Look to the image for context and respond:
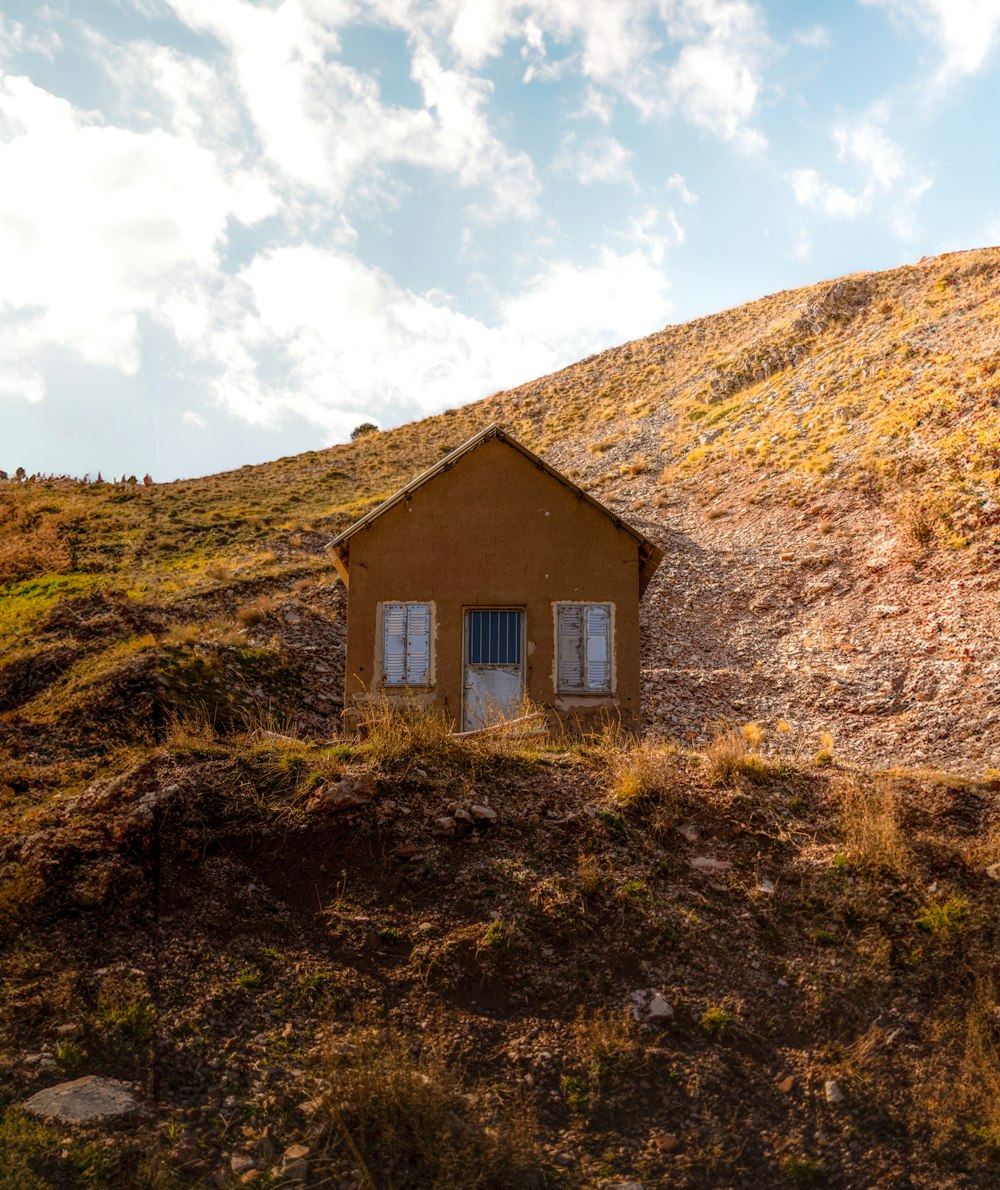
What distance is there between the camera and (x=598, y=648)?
54.3 ft

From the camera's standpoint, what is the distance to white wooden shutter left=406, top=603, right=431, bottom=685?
1655cm

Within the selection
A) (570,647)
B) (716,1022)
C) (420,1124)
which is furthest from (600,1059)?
(570,647)

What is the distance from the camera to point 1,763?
44.6ft

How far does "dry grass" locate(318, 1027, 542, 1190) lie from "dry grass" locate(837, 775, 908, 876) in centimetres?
480

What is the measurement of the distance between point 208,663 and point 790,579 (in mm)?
16649

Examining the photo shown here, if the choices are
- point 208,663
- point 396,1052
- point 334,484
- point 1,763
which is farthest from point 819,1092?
point 334,484

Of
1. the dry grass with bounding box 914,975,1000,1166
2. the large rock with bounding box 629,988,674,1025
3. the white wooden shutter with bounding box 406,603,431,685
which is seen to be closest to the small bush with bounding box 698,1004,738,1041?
the large rock with bounding box 629,988,674,1025

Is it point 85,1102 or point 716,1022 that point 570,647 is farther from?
point 85,1102

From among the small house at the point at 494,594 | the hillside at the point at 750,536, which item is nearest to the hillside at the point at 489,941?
the hillside at the point at 750,536

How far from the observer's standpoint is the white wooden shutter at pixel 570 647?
16.5 meters

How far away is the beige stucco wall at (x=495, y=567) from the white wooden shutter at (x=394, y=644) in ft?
0.43

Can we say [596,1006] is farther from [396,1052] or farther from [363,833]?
[363,833]

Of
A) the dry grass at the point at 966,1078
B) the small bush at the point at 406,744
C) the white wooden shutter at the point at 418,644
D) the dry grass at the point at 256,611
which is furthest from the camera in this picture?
the dry grass at the point at 256,611

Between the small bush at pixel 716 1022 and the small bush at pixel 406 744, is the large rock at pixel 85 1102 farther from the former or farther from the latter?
the small bush at pixel 406 744
